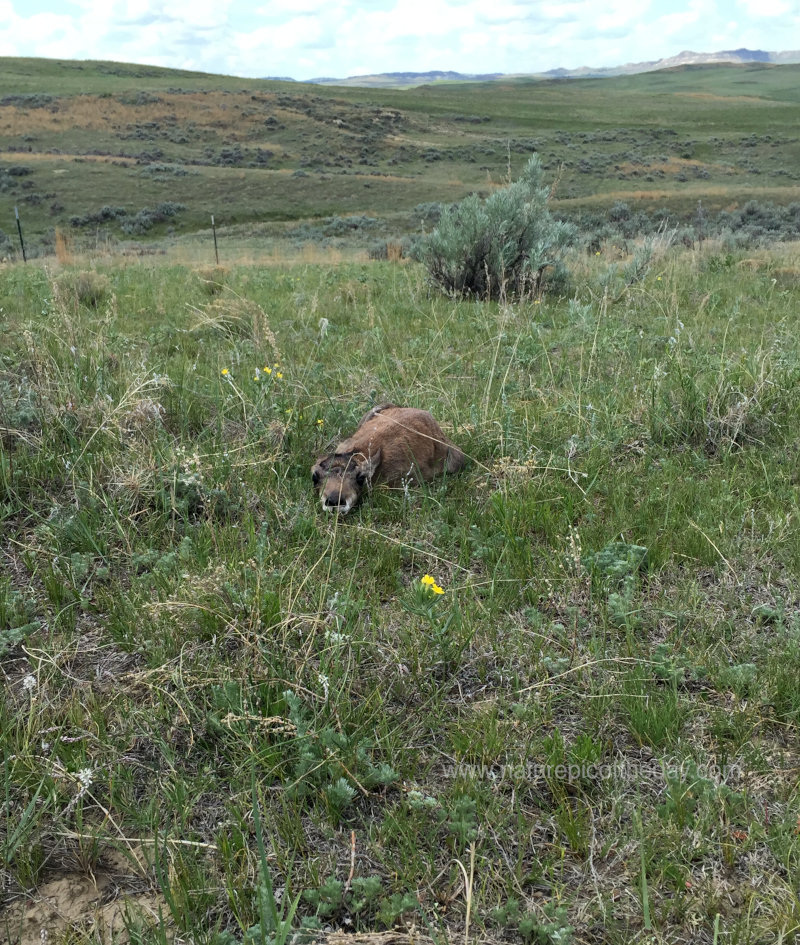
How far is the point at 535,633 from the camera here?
2.21 metres

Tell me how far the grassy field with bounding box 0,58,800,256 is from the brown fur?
796 inches

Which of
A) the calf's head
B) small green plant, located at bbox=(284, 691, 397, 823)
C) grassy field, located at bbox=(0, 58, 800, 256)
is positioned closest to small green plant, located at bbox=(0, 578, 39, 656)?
small green plant, located at bbox=(284, 691, 397, 823)

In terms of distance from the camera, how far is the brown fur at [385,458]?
9.53 feet

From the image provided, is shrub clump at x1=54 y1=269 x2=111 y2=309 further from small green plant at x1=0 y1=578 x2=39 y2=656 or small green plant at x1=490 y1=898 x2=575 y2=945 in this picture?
small green plant at x1=490 y1=898 x2=575 y2=945

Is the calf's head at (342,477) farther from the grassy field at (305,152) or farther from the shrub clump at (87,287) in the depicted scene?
the grassy field at (305,152)

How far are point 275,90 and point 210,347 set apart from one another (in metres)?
73.1

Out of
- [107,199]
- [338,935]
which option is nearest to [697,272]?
[338,935]

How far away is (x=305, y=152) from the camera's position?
46406 mm

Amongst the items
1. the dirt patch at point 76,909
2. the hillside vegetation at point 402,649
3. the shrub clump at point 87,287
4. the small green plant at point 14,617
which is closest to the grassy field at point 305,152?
the shrub clump at point 87,287

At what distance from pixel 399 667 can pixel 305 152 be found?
164 ft

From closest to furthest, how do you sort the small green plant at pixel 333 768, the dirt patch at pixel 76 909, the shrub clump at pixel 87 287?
the dirt patch at pixel 76 909 → the small green plant at pixel 333 768 → the shrub clump at pixel 87 287

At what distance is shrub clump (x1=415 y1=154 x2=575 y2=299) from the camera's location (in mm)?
6965

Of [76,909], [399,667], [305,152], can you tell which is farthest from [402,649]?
[305,152]

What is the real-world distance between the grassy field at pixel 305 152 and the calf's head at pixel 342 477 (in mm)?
20526
